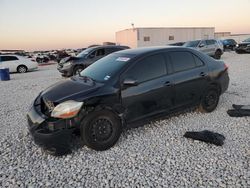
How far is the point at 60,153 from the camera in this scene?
3469mm

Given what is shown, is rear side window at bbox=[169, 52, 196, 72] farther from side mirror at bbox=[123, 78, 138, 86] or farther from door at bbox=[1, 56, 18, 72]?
door at bbox=[1, 56, 18, 72]

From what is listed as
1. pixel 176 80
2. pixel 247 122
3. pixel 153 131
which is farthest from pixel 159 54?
pixel 247 122

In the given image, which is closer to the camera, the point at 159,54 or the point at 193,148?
the point at 193,148

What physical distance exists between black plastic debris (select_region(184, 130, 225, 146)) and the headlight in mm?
1979

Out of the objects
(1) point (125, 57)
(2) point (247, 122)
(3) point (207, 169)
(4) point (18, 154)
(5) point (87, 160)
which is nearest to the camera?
(3) point (207, 169)

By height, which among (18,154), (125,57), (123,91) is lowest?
(18,154)

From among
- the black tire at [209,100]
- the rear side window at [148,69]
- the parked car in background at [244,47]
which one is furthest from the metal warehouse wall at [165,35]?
the rear side window at [148,69]

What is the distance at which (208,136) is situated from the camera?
3824 mm

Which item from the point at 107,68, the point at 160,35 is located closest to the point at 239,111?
the point at 107,68

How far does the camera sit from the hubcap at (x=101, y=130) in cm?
353

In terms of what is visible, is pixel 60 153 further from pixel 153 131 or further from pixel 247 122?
pixel 247 122

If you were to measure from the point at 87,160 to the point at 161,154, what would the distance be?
44.6 inches

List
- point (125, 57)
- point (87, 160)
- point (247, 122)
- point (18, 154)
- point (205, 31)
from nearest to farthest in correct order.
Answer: point (87, 160) → point (18, 154) → point (125, 57) → point (247, 122) → point (205, 31)

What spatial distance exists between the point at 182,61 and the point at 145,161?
2.30 metres
